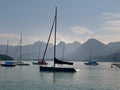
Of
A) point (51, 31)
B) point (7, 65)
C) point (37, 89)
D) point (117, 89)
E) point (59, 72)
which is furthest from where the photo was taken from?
point (7, 65)

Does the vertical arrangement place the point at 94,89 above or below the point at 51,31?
below

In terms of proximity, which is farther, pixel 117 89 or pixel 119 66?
pixel 119 66

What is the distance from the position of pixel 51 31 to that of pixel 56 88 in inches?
1953

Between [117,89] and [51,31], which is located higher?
[51,31]

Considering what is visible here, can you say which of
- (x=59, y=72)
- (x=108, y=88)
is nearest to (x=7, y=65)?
(x=59, y=72)

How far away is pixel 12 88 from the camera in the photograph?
4944 centimetres

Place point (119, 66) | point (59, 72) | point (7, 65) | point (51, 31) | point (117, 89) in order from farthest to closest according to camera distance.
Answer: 1. point (119, 66)
2. point (7, 65)
3. point (51, 31)
4. point (59, 72)
5. point (117, 89)

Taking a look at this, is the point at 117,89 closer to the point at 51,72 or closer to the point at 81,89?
the point at 81,89

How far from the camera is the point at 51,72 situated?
294ft

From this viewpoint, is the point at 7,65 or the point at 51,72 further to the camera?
the point at 7,65

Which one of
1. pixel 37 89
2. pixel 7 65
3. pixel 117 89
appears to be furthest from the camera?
pixel 7 65

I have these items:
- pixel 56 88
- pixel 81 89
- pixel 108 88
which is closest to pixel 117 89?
pixel 108 88

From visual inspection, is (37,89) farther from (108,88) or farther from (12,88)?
(108,88)

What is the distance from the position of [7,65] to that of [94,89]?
100 metres
